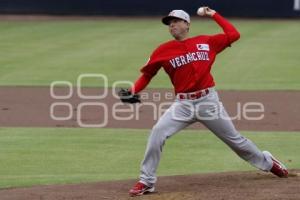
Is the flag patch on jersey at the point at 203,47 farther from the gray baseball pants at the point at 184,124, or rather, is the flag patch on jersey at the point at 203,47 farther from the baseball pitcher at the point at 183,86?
the gray baseball pants at the point at 184,124

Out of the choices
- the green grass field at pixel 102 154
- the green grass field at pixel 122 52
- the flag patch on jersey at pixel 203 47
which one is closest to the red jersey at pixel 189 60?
the flag patch on jersey at pixel 203 47

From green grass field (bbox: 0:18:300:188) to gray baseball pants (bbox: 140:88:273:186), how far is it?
1.22m

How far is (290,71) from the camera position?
18156mm

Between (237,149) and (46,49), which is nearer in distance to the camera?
(237,149)

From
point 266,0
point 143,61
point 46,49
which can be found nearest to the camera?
point 143,61

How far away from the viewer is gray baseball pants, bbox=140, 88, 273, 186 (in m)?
8.00

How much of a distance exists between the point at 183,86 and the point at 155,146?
2.10 feet

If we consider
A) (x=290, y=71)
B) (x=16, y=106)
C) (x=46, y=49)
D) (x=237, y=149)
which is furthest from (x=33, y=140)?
(x=46, y=49)

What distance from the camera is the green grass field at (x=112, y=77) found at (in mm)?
9797

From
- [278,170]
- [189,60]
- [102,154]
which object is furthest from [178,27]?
[102,154]

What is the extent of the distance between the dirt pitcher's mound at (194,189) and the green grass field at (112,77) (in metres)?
0.60

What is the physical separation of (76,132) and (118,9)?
17774 millimetres

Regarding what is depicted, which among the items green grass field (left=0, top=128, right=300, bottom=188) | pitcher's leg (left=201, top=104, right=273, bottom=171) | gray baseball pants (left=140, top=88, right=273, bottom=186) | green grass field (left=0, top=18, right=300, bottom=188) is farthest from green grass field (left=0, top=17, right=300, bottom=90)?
gray baseball pants (left=140, top=88, right=273, bottom=186)

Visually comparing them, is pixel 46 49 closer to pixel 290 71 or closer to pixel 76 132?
pixel 290 71
